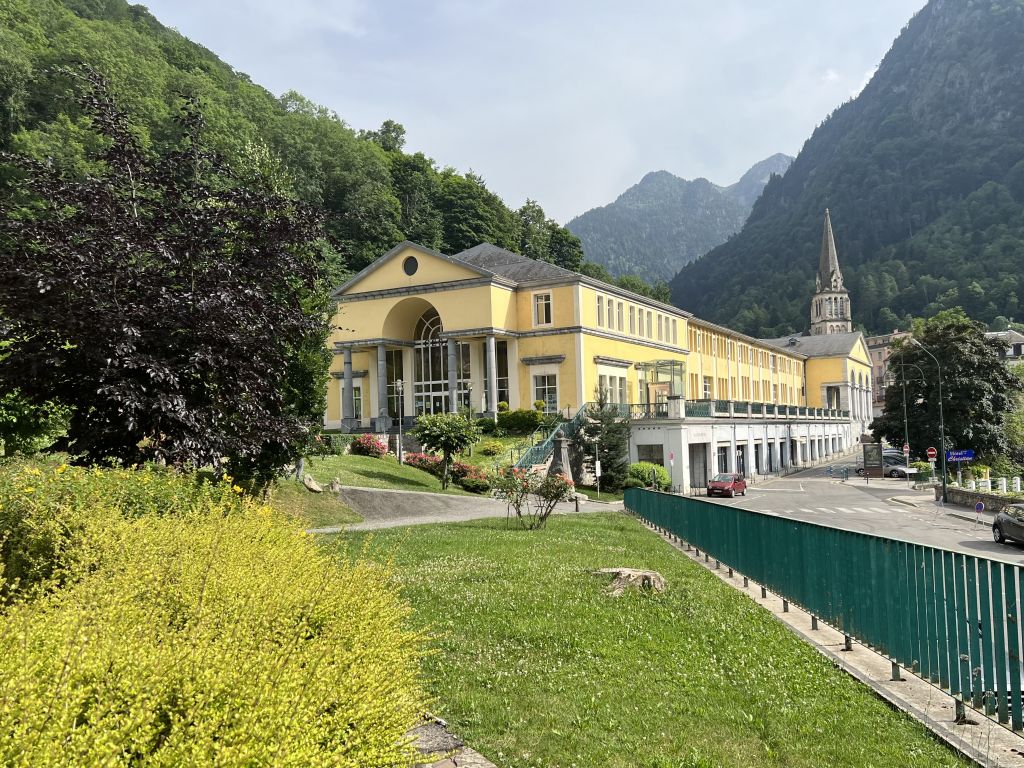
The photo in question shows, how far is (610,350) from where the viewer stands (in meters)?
52.2

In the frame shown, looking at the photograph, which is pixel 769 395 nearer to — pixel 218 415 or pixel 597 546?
pixel 597 546

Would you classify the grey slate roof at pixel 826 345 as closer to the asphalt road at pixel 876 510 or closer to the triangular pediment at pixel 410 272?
the asphalt road at pixel 876 510

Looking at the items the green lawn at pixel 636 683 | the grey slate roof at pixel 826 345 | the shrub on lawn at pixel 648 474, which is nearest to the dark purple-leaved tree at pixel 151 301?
the green lawn at pixel 636 683

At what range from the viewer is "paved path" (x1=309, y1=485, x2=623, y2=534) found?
25.1 metres

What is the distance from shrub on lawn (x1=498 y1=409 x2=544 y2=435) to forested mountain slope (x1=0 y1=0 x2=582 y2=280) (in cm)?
1476

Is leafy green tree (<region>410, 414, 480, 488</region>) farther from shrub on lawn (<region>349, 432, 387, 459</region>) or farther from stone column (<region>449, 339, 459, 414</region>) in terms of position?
stone column (<region>449, 339, 459, 414</region>)

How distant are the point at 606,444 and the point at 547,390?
8603 millimetres

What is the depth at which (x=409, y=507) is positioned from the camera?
27078 millimetres

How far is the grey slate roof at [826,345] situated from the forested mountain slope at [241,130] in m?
33.4

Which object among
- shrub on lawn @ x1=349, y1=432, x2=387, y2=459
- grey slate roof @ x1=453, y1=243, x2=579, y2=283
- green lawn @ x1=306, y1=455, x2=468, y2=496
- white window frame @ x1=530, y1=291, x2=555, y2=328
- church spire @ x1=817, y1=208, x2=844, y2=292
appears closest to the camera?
green lawn @ x1=306, y1=455, x2=468, y2=496

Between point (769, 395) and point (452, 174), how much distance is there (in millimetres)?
47912

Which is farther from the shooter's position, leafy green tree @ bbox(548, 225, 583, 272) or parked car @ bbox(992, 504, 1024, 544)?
leafy green tree @ bbox(548, 225, 583, 272)

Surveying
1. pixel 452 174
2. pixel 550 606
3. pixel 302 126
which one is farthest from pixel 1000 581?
pixel 452 174

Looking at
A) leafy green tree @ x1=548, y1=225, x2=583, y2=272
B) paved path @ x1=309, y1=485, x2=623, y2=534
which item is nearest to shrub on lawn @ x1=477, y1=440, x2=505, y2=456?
paved path @ x1=309, y1=485, x2=623, y2=534
